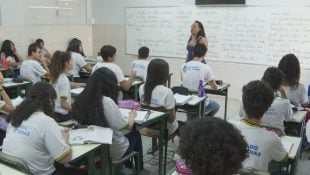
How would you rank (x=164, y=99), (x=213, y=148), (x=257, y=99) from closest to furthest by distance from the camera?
(x=213, y=148)
(x=257, y=99)
(x=164, y=99)

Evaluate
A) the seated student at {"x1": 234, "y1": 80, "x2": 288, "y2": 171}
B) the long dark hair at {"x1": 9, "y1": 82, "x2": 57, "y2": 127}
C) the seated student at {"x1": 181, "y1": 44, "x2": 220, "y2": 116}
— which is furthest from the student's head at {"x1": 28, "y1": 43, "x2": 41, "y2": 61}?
the seated student at {"x1": 234, "y1": 80, "x2": 288, "y2": 171}

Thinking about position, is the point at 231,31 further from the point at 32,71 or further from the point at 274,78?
the point at 32,71

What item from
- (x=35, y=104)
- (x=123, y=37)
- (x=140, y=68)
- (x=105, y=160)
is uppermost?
(x=123, y=37)

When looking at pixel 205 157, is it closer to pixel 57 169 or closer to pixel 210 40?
pixel 57 169

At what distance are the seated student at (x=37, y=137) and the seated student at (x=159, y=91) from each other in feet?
4.37

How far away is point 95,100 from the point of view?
2535 millimetres

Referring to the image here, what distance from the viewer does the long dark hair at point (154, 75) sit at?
128 inches

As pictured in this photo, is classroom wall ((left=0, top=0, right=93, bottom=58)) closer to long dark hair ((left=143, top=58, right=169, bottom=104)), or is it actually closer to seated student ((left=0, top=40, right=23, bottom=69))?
seated student ((left=0, top=40, right=23, bottom=69))

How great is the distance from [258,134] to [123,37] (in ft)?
21.0

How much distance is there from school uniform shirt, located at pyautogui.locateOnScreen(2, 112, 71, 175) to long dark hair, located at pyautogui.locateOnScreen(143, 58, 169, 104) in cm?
142

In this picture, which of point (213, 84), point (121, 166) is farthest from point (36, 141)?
point (213, 84)

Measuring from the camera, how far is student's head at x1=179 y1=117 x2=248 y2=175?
1.17 metres

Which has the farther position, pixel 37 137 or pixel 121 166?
pixel 121 166

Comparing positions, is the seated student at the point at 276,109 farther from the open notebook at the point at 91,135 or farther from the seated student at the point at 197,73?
the open notebook at the point at 91,135
